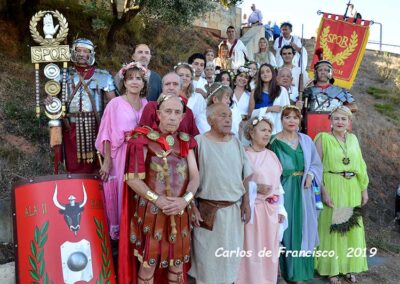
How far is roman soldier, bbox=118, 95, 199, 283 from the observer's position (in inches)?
121

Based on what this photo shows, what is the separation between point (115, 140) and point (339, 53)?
15.4 ft

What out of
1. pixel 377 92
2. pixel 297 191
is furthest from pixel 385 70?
pixel 297 191

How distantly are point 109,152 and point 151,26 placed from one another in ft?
26.4

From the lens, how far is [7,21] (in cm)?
808

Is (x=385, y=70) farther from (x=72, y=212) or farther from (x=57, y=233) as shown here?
(x=57, y=233)

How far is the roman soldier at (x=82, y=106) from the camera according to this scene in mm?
4027

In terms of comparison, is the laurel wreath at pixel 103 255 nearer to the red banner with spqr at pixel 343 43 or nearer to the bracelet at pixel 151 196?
the bracelet at pixel 151 196

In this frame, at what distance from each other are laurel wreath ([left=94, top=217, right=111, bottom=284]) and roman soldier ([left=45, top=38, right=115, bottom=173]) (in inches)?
39.5

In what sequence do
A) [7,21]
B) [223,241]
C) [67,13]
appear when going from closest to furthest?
[223,241], [7,21], [67,13]

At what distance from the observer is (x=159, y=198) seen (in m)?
3.03

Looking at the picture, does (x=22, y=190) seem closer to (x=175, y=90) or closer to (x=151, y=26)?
(x=175, y=90)

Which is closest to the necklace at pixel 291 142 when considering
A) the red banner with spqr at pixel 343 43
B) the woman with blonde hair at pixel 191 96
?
the woman with blonde hair at pixel 191 96

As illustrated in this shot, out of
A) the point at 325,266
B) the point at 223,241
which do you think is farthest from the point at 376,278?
the point at 223,241

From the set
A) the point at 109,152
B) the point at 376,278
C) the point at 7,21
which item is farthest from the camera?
the point at 7,21
